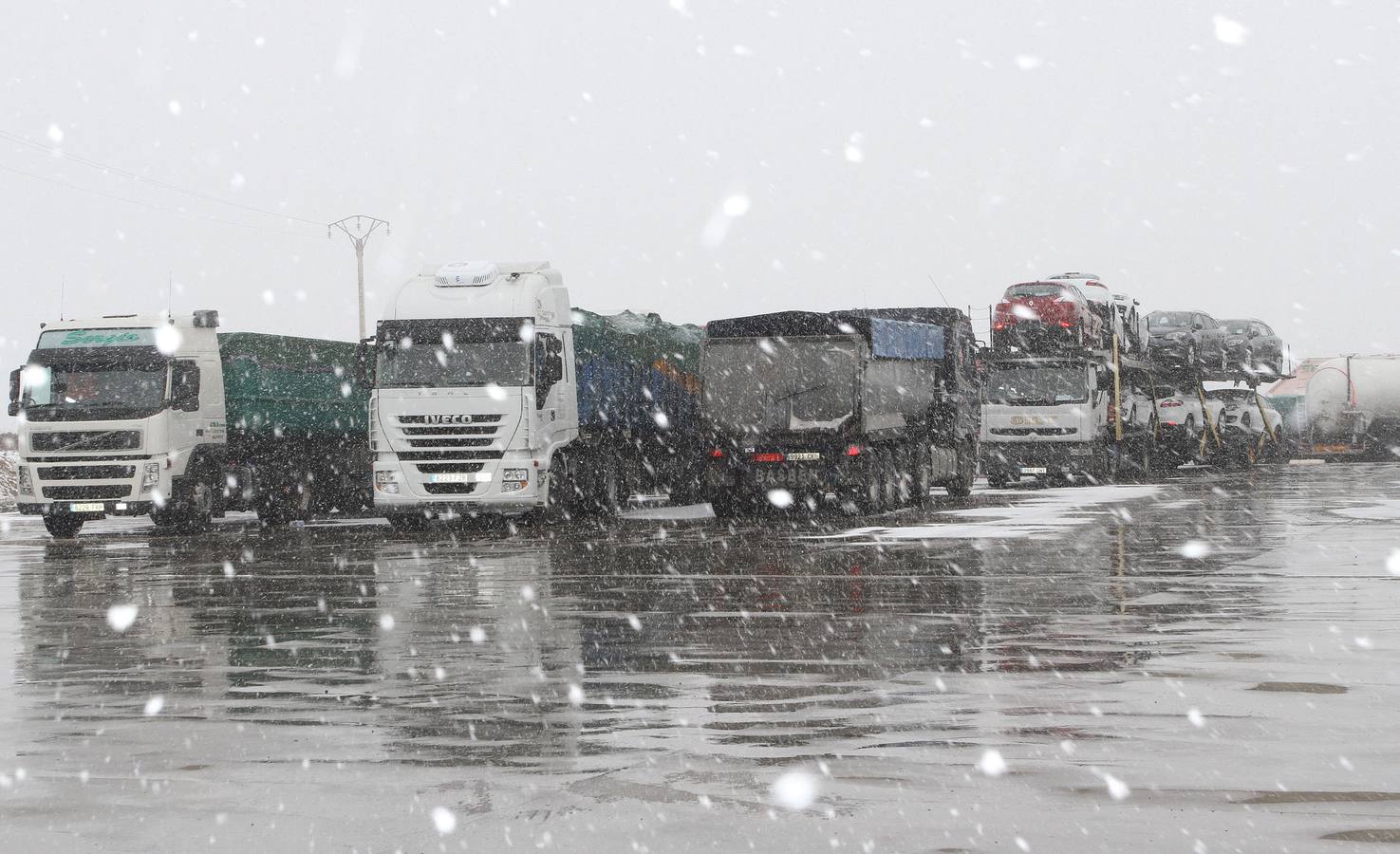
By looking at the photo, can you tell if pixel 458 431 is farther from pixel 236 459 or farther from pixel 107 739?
pixel 107 739

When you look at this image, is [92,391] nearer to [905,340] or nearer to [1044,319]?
[905,340]

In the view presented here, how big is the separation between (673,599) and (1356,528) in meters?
11.4

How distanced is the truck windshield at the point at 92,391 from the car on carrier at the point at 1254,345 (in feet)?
104

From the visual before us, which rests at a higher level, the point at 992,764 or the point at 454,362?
the point at 454,362

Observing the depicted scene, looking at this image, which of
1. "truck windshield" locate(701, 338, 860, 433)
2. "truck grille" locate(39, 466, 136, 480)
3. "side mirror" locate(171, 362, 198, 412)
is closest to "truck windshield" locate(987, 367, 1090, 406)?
"truck windshield" locate(701, 338, 860, 433)

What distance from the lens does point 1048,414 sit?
38062mm

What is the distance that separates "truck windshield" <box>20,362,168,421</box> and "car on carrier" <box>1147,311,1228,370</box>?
1087 inches

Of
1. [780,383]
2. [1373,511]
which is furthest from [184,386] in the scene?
[1373,511]

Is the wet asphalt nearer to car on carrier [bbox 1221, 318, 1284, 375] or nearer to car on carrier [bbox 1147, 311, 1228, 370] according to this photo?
car on carrier [bbox 1147, 311, 1228, 370]

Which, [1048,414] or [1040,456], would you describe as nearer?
[1048,414]

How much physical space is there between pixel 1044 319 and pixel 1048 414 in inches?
80.9

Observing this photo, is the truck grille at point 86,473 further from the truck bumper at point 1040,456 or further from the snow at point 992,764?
the snow at point 992,764

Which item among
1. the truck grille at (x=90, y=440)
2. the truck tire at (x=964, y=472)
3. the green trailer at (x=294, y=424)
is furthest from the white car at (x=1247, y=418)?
the truck grille at (x=90, y=440)

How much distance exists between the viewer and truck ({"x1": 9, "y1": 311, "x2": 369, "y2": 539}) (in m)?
25.3
